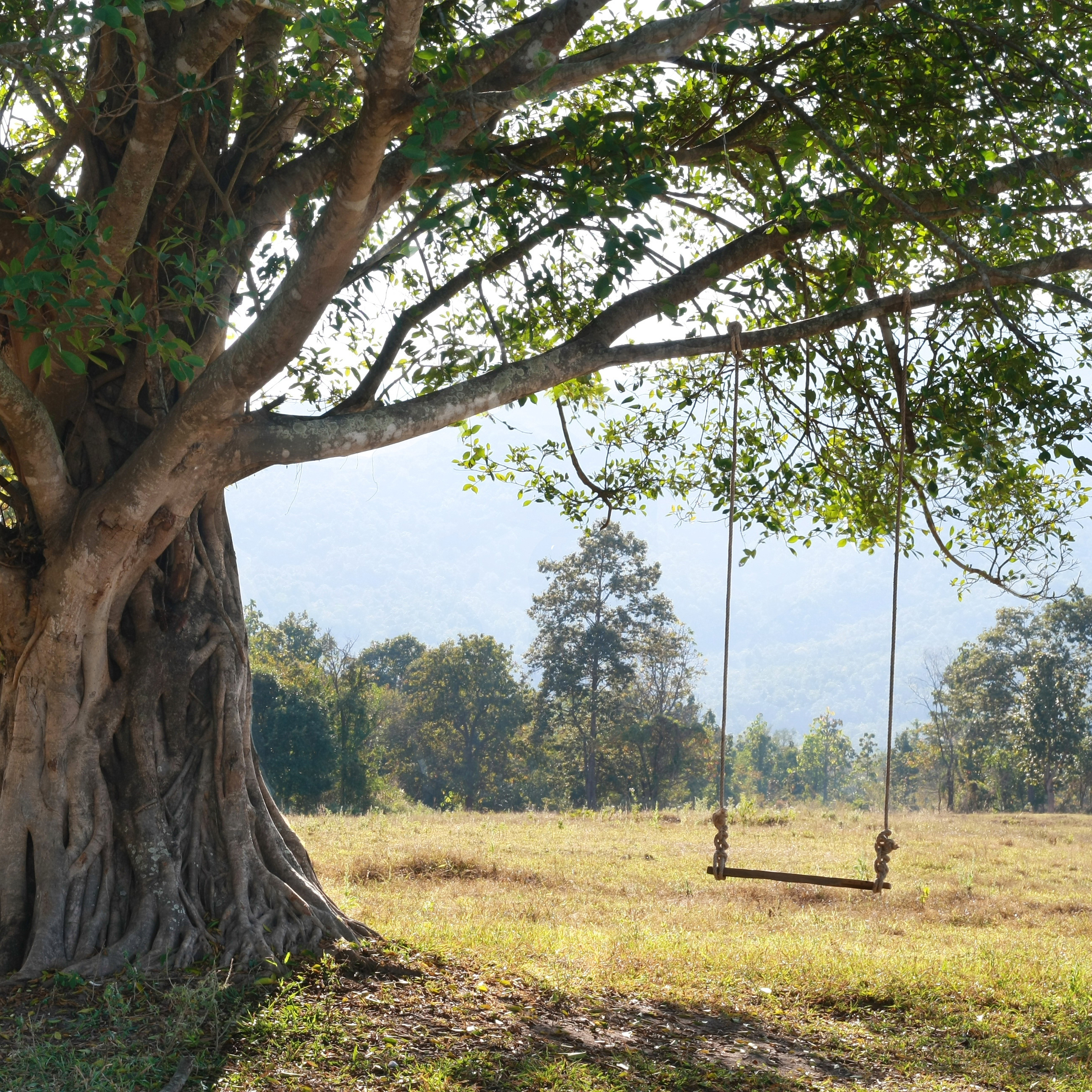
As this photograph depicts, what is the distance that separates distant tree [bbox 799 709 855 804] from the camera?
8475 cm

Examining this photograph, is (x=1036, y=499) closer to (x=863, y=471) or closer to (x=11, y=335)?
(x=863, y=471)

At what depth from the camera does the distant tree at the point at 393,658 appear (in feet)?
229

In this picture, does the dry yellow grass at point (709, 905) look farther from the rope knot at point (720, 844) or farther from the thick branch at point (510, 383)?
the thick branch at point (510, 383)

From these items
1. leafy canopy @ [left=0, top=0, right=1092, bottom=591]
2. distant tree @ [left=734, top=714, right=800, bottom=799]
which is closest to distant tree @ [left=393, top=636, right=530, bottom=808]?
distant tree @ [left=734, top=714, right=800, bottom=799]

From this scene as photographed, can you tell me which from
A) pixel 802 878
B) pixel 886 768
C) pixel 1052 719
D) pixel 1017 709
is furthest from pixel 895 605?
pixel 1017 709

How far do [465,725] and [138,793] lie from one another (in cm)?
4971

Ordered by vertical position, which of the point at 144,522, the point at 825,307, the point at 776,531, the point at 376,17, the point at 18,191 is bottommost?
the point at 144,522

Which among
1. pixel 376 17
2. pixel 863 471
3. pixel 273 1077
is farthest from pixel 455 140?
pixel 863 471

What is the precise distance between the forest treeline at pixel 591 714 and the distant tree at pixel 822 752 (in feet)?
78.9

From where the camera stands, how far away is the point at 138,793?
6195mm

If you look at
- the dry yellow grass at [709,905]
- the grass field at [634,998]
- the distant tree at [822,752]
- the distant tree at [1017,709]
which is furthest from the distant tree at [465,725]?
the grass field at [634,998]

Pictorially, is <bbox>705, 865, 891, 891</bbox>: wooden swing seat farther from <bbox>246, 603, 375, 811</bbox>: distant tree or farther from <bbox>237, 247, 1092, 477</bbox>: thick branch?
<bbox>246, 603, 375, 811</bbox>: distant tree

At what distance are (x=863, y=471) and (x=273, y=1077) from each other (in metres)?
6.92

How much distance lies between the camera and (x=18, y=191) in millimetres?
5754
